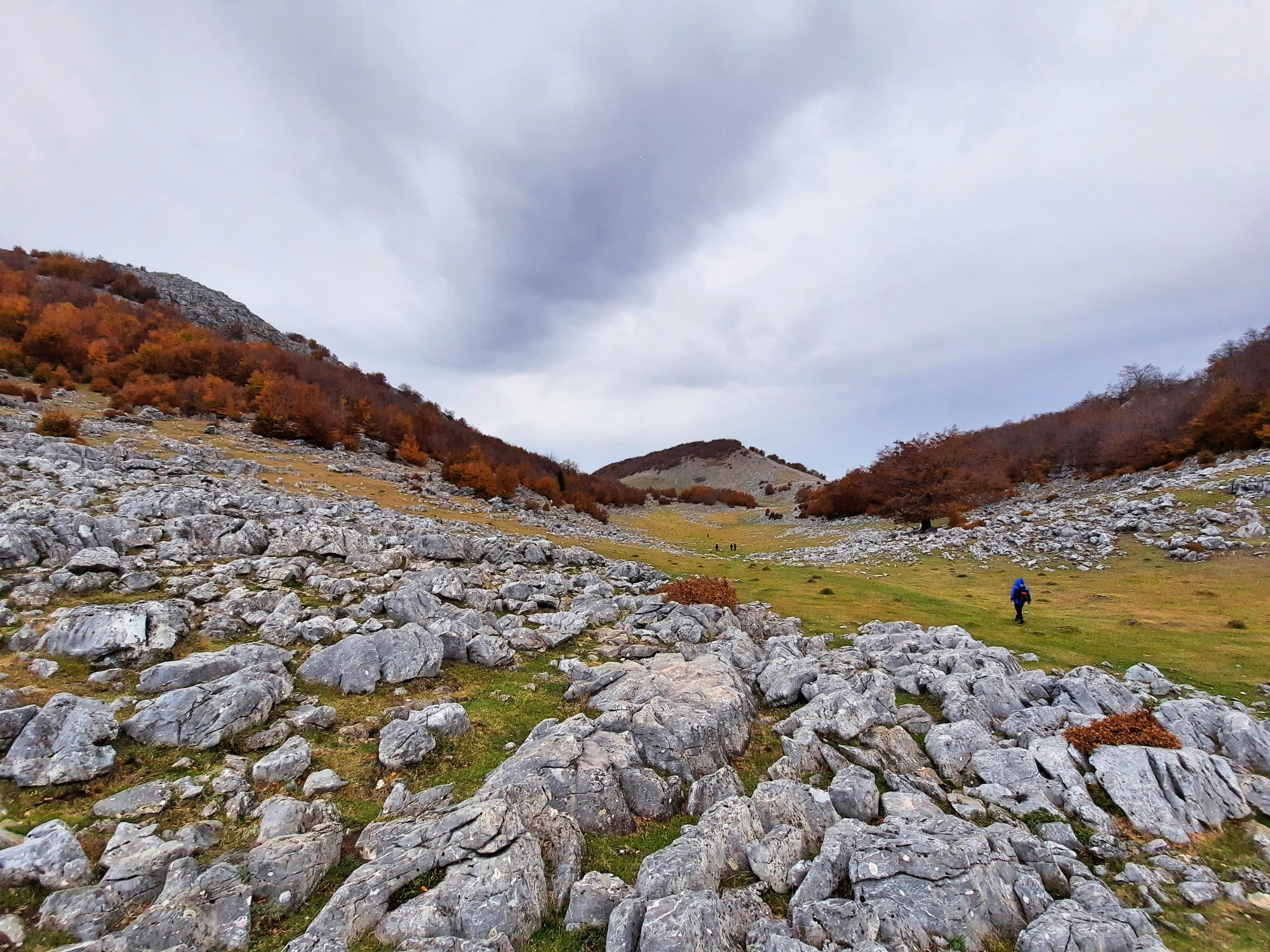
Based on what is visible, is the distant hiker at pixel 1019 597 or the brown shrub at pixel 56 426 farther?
the brown shrub at pixel 56 426

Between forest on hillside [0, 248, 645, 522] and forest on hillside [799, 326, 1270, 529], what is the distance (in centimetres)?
2759

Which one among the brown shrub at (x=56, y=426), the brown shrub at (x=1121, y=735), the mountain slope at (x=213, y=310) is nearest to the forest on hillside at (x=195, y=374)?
the mountain slope at (x=213, y=310)

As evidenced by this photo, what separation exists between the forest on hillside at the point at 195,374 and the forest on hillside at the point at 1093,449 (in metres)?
27.6

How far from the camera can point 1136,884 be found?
5.78 m

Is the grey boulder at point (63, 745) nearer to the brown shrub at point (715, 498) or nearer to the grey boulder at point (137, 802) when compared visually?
the grey boulder at point (137, 802)

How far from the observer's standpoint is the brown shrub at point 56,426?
1975 cm

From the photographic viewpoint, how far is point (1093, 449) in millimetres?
49438

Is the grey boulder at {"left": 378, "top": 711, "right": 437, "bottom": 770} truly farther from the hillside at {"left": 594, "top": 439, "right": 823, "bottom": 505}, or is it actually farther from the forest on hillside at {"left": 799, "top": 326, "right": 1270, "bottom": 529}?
the hillside at {"left": 594, "top": 439, "right": 823, "bottom": 505}

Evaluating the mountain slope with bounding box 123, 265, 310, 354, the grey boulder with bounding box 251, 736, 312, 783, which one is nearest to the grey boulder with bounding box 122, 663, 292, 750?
the grey boulder with bounding box 251, 736, 312, 783

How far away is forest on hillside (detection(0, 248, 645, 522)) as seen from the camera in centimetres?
3161

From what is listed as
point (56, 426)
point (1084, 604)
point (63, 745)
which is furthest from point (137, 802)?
point (1084, 604)

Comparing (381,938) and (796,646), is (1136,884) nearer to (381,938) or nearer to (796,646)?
(796,646)

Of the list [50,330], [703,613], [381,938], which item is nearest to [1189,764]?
[703,613]

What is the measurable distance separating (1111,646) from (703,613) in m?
11.0
